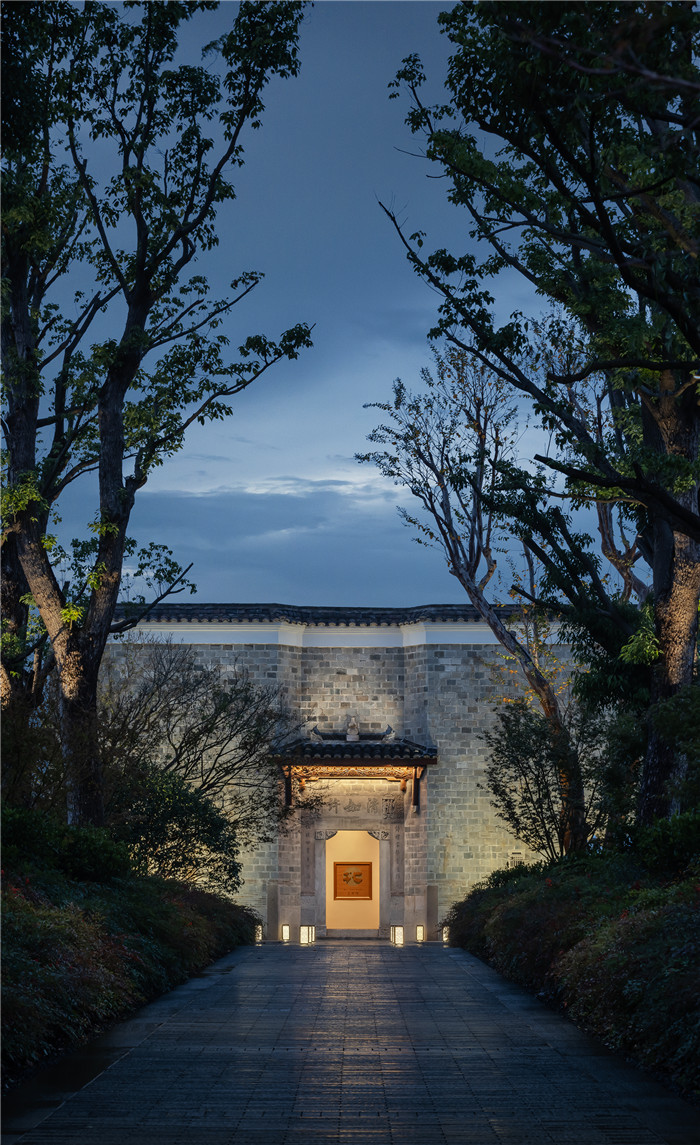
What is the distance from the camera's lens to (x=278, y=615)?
3023cm

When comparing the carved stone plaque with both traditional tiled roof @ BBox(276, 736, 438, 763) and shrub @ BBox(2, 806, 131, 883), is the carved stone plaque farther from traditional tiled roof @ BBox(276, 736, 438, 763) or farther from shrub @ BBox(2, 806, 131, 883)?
shrub @ BBox(2, 806, 131, 883)

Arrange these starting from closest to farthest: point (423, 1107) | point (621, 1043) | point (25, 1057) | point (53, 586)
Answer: point (423, 1107), point (25, 1057), point (621, 1043), point (53, 586)

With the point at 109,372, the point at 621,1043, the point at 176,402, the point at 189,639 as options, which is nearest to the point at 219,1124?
the point at 621,1043

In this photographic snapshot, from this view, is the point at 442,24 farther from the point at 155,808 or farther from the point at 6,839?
the point at 155,808

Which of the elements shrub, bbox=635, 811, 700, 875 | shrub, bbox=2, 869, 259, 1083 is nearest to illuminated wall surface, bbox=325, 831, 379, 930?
shrub, bbox=2, 869, 259, 1083

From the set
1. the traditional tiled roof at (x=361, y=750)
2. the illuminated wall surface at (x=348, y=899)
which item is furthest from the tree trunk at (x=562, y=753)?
the illuminated wall surface at (x=348, y=899)

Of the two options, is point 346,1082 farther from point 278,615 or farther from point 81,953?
point 278,615

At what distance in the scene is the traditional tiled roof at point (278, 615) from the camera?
99.1 ft

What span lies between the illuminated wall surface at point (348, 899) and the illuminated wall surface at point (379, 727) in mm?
27

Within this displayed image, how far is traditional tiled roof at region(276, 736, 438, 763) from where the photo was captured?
28.8 m

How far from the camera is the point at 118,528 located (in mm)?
14570

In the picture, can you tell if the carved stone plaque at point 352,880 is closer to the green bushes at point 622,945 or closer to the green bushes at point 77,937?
the green bushes at point 622,945

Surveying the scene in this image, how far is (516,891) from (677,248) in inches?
363

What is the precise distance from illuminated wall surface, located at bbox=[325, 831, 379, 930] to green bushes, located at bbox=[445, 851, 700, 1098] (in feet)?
44.7
